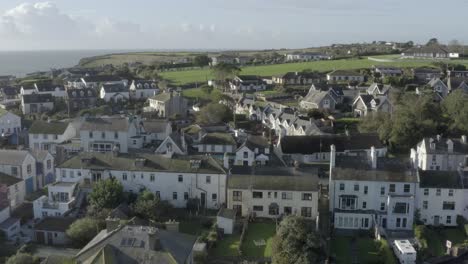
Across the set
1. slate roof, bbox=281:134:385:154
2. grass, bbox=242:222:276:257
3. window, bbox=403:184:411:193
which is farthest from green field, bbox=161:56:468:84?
window, bbox=403:184:411:193

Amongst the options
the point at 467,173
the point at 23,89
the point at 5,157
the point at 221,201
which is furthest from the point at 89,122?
the point at 23,89

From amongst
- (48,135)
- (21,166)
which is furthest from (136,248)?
(48,135)

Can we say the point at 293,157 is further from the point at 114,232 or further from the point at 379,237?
the point at 114,232

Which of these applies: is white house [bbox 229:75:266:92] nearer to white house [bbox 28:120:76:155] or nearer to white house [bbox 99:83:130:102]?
white house [bbox 99:83:130:102]

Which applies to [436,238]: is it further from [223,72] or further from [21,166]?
[223,72]

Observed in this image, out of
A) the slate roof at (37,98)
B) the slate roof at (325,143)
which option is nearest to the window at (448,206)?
the slate roof at (325,143)

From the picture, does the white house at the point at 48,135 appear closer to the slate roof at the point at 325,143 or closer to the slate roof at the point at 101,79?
the slate roof at the point at 325,143
